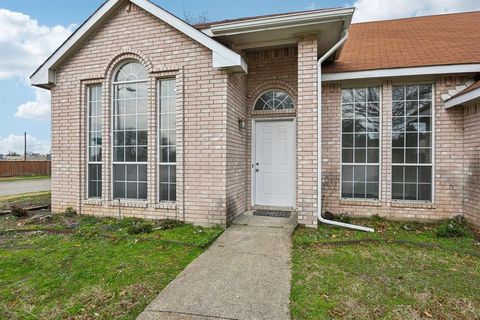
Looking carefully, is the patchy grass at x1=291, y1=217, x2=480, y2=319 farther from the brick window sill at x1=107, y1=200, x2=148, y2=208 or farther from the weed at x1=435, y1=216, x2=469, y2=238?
the brick window sill at x1=107, y1=200, x2=148, y2=208

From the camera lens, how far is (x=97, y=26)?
627 centimetres

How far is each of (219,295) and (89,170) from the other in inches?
200

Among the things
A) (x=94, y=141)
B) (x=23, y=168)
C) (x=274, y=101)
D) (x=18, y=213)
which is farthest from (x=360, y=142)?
(x=23, y=168)

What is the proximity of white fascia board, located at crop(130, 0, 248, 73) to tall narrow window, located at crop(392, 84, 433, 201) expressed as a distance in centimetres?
379

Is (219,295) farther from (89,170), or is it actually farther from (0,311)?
(89,170)

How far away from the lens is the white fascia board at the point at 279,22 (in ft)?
15.8

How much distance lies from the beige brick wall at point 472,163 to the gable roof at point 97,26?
4756mm

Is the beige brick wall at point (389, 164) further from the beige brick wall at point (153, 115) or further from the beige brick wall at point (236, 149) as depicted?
the beige brick wall at point (153, 115)

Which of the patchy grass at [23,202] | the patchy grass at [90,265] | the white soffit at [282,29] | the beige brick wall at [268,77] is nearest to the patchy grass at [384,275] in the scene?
the patchy grass at [90,265]

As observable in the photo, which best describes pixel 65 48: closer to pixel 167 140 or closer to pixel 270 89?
pixel 167 140

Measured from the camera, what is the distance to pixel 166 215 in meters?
5.89

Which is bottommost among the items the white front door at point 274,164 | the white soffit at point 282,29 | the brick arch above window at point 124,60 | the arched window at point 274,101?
the white front door at point 274,164

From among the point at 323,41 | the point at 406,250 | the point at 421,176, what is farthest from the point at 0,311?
the point at 421,176

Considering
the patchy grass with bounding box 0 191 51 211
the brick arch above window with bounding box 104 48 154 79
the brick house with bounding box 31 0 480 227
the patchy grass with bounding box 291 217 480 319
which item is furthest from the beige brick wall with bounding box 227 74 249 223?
the patchy grass with bounding box 0 191 51 211
